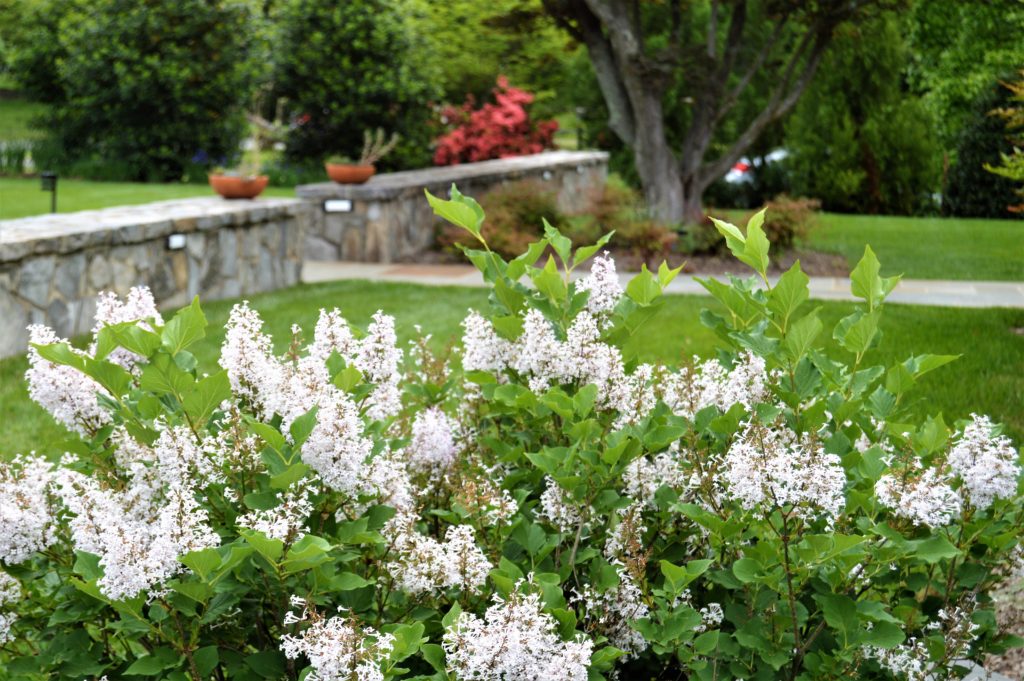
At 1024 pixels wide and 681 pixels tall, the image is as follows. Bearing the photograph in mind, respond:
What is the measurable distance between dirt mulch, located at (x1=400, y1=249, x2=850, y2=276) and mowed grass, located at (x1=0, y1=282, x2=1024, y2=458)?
5.64ft

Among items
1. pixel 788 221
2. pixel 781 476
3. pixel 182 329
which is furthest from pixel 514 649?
pixel 788 221

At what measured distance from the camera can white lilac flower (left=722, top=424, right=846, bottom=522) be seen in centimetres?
186

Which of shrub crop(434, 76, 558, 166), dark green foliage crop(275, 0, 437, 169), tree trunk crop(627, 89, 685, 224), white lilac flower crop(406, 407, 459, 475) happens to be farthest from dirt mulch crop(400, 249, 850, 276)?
white lilac flower crop(406, 407, 459, 475)

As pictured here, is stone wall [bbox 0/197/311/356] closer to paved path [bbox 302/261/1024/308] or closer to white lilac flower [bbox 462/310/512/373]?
paved path [bbox 302/261/1024/308]

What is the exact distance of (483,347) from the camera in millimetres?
2479

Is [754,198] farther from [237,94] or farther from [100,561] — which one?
[100,561]

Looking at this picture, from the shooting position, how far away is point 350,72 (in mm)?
15938

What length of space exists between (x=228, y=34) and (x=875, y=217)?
31.8ft

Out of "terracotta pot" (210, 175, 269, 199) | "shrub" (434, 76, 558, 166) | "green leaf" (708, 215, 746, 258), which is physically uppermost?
"green leaf" (708, 215, 746, 258)

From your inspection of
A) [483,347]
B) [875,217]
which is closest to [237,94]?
[875,217]

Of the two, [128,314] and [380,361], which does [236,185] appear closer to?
[128,314]

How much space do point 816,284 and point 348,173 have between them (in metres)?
4.57

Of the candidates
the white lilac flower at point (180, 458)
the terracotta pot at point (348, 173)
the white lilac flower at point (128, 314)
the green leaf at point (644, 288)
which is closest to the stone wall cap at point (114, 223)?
the terracotta pot at point (348, 173)

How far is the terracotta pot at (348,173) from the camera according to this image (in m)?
11.1
